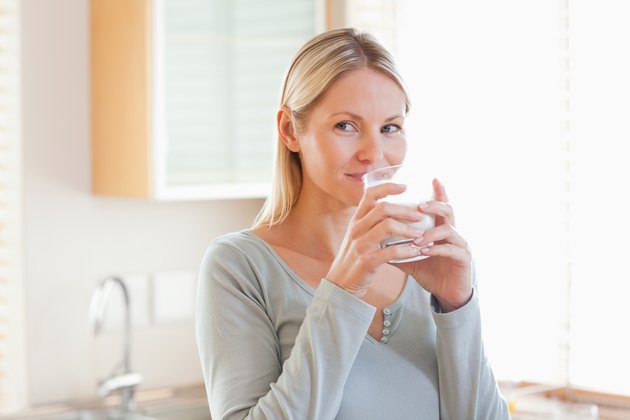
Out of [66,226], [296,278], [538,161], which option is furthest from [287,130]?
[66,226]

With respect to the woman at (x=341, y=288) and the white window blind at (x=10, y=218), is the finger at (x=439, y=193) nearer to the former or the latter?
the woman at (x=341, y=288)

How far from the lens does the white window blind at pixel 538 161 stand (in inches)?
96.9

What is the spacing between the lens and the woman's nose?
1319 mm

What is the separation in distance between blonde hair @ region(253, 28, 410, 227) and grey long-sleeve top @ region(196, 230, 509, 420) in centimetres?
9

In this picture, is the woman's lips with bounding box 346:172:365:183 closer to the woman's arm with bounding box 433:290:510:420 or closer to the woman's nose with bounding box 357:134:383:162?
the woman's nose with bounding box 357:134:383:162

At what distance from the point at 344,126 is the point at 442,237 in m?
0.21

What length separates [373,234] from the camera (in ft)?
4.05

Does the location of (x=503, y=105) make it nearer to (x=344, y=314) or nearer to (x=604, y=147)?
(x=604, y=147)

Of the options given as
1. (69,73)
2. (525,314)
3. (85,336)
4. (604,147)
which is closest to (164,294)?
(85,336)

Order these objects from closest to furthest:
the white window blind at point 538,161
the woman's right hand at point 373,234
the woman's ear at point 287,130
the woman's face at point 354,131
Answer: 1. the woman's right hand at point 373,234
2. the woman's face at point 354,131
3. the woman's ear at point 287,130
4. the white window blind at point 538,161

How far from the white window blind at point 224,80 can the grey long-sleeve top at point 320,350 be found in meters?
1.56

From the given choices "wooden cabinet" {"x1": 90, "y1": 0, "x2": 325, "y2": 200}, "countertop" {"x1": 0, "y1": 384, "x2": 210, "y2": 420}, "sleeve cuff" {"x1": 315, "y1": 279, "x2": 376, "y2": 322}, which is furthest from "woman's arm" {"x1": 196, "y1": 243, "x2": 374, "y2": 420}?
"countertop" {"x1": 0, "y1": 384, "x2": 210, "y2": 420}

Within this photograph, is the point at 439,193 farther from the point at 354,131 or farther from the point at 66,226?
the point at 66,226

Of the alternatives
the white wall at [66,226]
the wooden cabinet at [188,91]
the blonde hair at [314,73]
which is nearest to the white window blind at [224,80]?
the wooden cabinet at [188,91]
